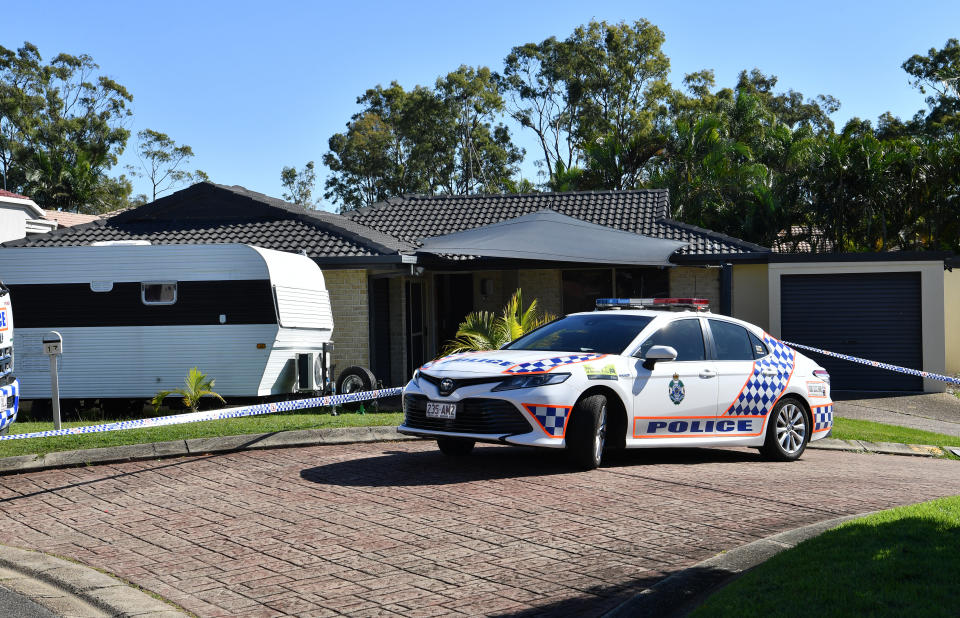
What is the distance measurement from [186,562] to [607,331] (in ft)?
16.0

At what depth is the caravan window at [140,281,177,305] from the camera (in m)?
13.8

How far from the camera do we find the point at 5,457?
9102 mm

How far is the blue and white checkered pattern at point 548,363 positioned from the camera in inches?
332

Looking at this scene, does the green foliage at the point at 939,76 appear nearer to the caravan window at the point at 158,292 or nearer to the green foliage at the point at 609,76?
the green foliage at the point at 609,76

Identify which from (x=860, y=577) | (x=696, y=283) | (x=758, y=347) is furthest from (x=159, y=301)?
(x=860, y=577)

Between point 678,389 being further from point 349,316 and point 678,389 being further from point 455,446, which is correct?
point 349,316

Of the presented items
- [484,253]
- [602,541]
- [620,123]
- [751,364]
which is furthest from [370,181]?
[602,541]

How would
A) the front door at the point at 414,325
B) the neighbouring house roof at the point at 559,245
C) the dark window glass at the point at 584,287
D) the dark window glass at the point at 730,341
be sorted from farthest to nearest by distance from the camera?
the dark window glass at the point at 584,287, the front door at the point at 414,325, the neighbouring house roof at the point at 559,245, the dark window glass at the point at 730,341

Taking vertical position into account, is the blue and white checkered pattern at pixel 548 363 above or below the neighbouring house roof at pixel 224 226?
below

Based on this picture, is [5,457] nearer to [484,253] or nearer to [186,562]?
[186,562]

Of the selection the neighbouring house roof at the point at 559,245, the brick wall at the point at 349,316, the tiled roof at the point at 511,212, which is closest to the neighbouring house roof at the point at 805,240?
the tiled roof at the point at 511,212

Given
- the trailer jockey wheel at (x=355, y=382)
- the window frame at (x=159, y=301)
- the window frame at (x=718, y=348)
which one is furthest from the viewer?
the trailer jockey wheel at (x=355, y=382)

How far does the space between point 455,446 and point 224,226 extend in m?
11.4

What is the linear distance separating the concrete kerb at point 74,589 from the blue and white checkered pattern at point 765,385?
6.07 m
